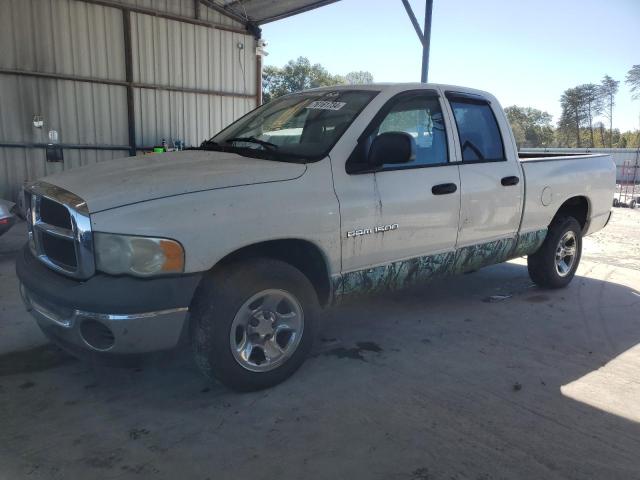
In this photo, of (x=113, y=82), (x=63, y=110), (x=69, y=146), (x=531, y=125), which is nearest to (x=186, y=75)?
(x=113, y=82)

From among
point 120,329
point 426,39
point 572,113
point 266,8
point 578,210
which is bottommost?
point 120,329

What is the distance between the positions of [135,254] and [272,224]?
768 mm

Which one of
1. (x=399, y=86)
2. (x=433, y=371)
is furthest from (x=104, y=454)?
(x=399, y=86)

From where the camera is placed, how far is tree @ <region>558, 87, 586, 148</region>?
6638 cm

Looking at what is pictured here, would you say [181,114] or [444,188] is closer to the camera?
[444,188]

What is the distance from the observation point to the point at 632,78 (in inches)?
2152

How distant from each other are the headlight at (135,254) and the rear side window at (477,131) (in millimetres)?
2513

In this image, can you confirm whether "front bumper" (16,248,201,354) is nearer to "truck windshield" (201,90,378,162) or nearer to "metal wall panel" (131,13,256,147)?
"truck windshield" (201,90,378,162)

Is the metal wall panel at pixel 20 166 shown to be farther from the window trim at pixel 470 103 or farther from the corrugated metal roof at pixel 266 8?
the window trim at pixel 470 103

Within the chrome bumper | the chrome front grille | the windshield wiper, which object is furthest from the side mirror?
the chrome front grille

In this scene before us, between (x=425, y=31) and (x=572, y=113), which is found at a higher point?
(x=572, y=113)

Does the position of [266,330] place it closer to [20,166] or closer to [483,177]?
[483,177]

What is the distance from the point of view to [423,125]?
12.7ft

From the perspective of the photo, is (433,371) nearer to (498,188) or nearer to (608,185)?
(498,188)
